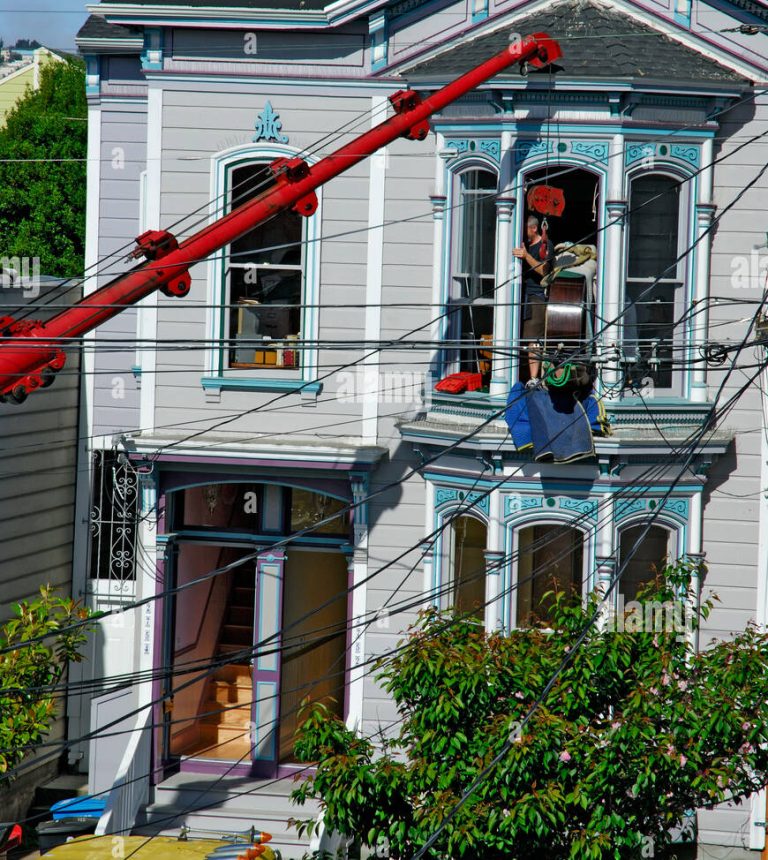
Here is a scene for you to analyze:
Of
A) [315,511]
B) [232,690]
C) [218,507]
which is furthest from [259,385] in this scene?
[232,690]

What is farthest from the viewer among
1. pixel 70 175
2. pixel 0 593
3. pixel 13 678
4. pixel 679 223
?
pixel 70 175

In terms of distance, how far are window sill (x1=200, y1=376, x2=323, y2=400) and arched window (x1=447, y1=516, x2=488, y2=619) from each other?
225cm

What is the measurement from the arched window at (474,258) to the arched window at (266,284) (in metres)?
1.93

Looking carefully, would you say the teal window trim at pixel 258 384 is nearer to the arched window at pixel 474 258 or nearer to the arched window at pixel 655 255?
the arched window at pixel 474 258

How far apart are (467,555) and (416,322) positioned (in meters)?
2.76

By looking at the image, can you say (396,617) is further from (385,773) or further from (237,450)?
(385,773)

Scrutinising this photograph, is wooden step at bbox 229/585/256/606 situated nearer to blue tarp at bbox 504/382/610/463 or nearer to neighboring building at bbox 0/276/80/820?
neighboring building at bbox 0/276/80/820

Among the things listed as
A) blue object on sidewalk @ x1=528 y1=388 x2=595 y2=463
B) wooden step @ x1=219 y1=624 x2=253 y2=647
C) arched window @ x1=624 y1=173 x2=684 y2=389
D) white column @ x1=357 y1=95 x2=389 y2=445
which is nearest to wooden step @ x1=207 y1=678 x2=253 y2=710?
wooden step @ x1=219 y1=624 x2=253 y2=647

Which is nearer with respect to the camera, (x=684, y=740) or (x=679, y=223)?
(x=684, y=740)

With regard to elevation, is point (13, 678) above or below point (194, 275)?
below

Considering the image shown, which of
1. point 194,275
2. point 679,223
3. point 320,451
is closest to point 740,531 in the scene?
point 679,223

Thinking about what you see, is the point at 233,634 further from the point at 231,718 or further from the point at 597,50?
the point at 597,50

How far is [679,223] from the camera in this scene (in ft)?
52.1

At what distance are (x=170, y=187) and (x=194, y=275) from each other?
41.8 inches
